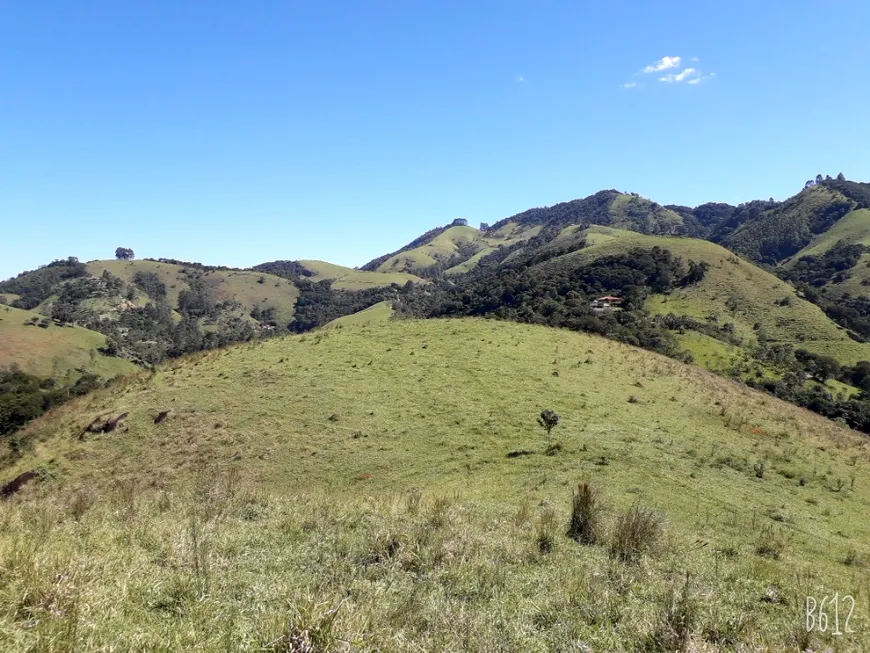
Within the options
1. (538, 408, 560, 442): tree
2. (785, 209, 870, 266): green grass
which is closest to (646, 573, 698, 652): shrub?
(538, 408, 560, 442): tree

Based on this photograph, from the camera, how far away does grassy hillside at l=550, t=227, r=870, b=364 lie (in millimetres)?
69000

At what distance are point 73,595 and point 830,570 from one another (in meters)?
10.9

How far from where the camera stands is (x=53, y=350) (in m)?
110

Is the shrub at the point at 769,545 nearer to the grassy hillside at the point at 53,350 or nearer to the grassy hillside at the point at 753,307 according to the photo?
the grassy hillside at the point at 753,307

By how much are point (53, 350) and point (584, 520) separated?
136207mm

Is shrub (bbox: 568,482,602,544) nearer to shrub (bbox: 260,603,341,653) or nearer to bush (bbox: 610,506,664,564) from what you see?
bush (bbox: 610,506,664,564)

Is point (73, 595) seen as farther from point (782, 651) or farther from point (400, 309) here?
point (400, 309)

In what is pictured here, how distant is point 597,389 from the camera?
2266cm

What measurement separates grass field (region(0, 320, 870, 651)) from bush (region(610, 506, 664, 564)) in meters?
0.06

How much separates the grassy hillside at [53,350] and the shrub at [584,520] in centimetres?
11549

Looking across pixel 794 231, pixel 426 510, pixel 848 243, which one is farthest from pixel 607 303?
pixel 794 231

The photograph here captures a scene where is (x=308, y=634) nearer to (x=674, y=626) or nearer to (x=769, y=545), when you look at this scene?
(x=674, y=626)

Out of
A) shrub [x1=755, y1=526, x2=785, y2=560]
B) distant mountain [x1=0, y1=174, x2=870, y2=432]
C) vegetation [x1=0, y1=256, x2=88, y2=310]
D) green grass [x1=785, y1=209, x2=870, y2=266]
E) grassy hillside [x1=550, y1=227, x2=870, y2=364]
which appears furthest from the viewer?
vegetation [x1=0, y1=256, x2=88, y2=310]

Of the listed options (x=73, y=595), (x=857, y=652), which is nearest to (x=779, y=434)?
(x=857, y=652)
